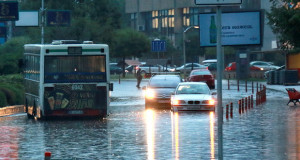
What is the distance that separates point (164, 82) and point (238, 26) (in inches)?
1305

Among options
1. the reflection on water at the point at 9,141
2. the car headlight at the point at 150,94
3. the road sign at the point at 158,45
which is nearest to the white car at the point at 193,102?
the car headlight at the point at 150,94

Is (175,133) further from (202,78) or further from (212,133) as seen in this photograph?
(202,78)

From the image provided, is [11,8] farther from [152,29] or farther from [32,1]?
[152,29]

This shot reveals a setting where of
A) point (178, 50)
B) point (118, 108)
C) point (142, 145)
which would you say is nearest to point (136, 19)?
point (178, 50)

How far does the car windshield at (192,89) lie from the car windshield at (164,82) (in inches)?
179

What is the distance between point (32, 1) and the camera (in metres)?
108

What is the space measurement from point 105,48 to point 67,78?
1.71 metres

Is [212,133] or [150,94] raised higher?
[150,94]

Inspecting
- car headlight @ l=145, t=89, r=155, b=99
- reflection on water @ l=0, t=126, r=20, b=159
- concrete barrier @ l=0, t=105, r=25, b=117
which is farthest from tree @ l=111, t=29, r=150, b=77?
reflection on water @ l=0, t=126, r=20, b=159

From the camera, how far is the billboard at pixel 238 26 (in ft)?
230

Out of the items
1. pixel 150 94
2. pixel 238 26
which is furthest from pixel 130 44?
pixel 150 94

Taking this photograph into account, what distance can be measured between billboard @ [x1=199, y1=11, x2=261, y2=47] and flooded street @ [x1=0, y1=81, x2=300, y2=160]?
1494 inches

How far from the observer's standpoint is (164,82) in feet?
125

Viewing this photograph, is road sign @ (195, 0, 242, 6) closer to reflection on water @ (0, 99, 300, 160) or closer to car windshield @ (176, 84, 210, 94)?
reflection on water @ (0, 99, 300, 160)
